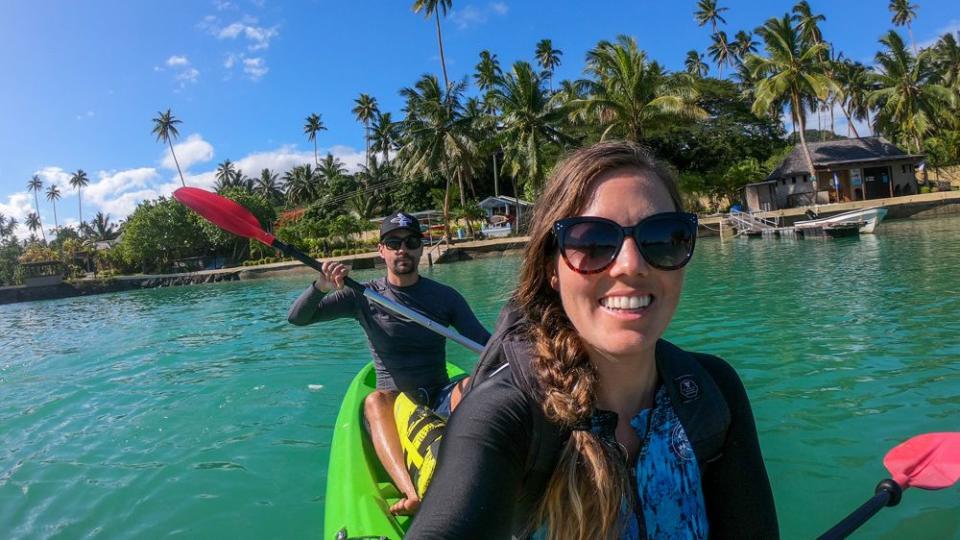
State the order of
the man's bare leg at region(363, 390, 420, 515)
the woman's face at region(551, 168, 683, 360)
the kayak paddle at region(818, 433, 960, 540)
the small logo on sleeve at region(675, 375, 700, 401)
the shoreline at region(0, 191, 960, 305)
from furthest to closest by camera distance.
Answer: the shoreline at region(0, 191, 960, 305), the man's bare leg at region(363, 390, 420, 515), the kayak paddle at region(818, 433, 960, 540), the small logo on sleeve at region(675, 375, 700, 401), the woman's face at region(551, 168, 683, 360)

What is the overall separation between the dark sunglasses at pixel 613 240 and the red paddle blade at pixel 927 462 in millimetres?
2014

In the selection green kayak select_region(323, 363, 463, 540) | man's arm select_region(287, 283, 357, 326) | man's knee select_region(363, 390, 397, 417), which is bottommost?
green kayak select_region(323, 363, 463, 540)

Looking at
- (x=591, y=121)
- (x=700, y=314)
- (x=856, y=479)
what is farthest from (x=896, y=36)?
(x=856, y=479)

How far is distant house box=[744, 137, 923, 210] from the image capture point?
32.8 meters

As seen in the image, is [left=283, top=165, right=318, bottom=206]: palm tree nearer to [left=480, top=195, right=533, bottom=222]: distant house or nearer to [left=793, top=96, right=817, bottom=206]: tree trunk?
[left=480, top=195, right=533, bottom=222]: distant house

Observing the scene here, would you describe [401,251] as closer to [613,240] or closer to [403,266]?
[403,266]

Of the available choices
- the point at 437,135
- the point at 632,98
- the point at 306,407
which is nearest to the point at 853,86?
the point at 632,98

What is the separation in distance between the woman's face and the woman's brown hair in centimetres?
4

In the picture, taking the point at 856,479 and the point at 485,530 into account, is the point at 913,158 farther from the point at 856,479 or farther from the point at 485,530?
the point at 485,530

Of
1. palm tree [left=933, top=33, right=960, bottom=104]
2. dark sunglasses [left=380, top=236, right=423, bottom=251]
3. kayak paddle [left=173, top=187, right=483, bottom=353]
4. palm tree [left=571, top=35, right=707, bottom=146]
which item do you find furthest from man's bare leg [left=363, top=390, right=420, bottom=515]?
palm tree [left=933, top=33, right=960, bottom=104]

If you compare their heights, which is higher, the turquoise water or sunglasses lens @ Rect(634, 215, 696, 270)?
sunglasses lens @ Rect(634, 215, 696, 270)

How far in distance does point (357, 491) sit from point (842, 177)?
38.0 m

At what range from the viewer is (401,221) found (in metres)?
4.26

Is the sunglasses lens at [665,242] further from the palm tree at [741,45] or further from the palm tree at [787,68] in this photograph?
the palm tree at [741,45]
